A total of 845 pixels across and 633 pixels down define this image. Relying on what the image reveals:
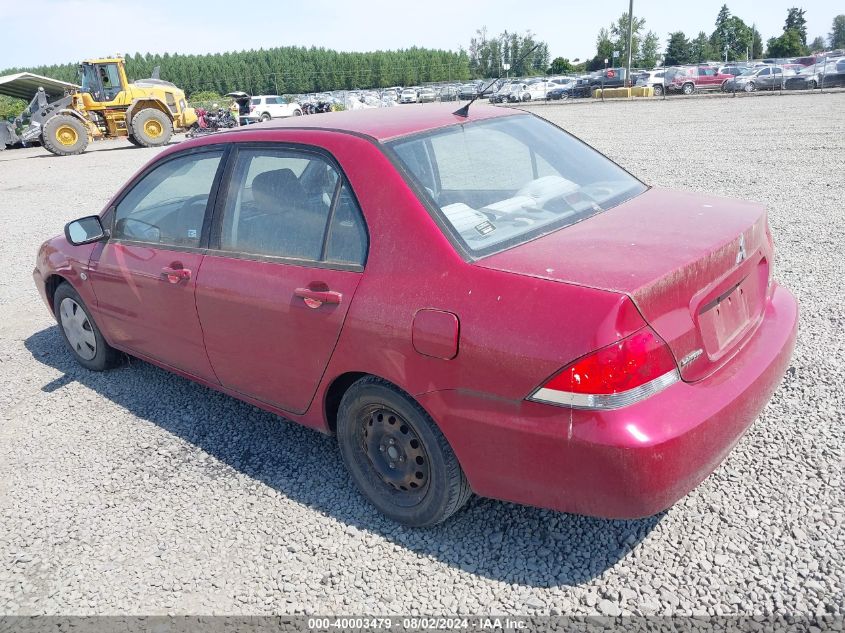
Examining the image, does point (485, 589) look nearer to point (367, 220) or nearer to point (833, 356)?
point (367, 220)

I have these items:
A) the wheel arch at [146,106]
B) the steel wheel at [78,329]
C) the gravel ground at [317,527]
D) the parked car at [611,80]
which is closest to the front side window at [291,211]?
the gravel ground at [317,527]

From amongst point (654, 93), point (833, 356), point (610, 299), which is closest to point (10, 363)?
point (610, 299)

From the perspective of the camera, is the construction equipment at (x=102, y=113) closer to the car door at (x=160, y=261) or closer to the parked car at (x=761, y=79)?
the car door at (x=160, y=261)

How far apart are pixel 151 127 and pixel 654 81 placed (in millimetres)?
29451

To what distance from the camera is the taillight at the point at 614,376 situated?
83.7 inches

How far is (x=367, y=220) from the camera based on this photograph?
2766mm

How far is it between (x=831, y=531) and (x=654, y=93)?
4119 cm

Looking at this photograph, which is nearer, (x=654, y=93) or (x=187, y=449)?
(x=187, y=449)

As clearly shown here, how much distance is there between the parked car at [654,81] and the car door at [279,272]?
40.5 m

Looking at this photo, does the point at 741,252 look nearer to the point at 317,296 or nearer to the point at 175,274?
the point at 317,296

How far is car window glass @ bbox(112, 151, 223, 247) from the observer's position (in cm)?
358

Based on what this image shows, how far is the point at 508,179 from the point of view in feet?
10.8

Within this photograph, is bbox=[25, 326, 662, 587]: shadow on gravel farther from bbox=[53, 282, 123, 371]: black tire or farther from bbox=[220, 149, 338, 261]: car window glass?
bbox=[220, 149, 338, 261]: car window glass

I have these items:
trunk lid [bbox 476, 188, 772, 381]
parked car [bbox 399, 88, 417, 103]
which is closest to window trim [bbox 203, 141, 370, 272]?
trunk lid [bbox 476, 188, 772, 381]
